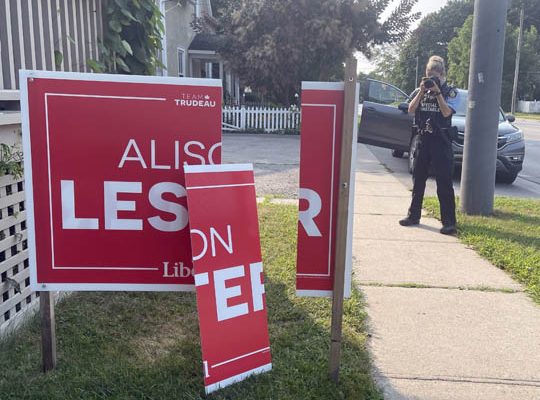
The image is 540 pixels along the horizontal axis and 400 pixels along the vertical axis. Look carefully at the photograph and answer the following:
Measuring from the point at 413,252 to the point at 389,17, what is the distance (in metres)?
17.7

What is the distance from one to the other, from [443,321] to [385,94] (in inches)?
325

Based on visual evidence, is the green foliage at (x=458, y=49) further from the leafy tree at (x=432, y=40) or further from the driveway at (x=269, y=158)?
the driveway at (x=269, y=158)

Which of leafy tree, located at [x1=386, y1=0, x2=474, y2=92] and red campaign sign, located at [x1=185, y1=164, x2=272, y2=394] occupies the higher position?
leafy tree, located at [x1=386, y1=0, x2=474, y2=92]

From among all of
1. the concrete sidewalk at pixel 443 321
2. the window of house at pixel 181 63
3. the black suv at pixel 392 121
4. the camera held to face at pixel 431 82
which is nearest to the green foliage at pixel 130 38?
the concrete sidewalk at pixel 443 321

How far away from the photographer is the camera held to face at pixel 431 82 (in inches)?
227

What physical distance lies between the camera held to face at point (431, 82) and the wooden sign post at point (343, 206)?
346 centimetres

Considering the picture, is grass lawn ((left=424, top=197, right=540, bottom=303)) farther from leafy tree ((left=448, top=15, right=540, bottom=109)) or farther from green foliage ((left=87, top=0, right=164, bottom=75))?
leafy tree ((left=448, top=15, right=540, bottom=109))

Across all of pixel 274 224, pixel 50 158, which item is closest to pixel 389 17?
pixel 274 224

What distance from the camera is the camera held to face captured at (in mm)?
5770

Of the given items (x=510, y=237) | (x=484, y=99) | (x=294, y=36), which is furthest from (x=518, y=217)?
(x=294, y=36)

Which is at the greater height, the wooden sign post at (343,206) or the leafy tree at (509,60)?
the leafy tree at (509,60)

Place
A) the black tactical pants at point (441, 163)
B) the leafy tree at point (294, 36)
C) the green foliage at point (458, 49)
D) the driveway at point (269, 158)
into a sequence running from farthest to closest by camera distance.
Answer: the green foliage at point (458, 49), the leafy tree at point (294, 36), the driveway at point (269, 158), the black tactical pants at point (441, 163)

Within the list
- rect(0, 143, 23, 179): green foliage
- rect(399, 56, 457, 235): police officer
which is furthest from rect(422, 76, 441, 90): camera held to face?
rect(0, 143, 23, 179): green foliage

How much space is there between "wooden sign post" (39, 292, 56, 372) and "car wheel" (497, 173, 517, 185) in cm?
948
